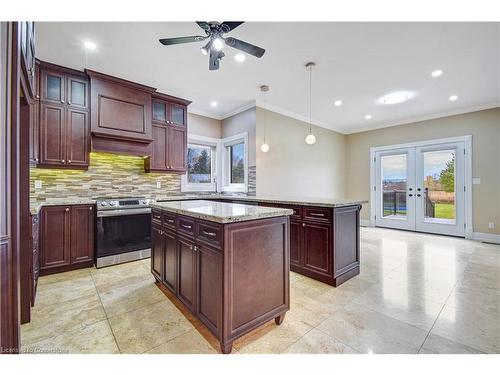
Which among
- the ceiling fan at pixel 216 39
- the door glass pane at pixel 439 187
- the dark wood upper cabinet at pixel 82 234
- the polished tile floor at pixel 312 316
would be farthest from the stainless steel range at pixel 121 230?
the door glass pane at pixel 439 187

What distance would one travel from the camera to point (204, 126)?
5039 mm

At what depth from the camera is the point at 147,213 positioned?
347cm

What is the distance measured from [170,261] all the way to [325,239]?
163 cm

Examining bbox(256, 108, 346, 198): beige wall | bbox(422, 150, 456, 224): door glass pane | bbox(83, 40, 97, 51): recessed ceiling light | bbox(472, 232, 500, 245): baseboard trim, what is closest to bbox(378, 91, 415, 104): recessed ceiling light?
bbox(256, 108, 346, 198): beige wall

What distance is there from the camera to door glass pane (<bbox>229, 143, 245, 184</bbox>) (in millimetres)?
4883

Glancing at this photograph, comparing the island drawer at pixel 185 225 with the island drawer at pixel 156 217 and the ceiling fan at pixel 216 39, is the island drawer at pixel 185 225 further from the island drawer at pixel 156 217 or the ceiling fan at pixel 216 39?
the ceiling fan at pixel 216 39

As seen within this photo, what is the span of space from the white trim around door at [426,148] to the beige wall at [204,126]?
419cm

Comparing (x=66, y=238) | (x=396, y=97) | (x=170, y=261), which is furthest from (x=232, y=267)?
(x=396, y=97)

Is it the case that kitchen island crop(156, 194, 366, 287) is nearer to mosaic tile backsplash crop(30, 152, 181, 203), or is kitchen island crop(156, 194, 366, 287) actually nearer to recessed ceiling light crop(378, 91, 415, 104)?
mosaic tile backsplash crop(30, 152, 181, 203)

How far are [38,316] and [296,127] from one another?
4986 mm

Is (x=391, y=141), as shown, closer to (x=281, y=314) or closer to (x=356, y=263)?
(x=356, y=263)

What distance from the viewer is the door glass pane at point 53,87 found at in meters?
2.96

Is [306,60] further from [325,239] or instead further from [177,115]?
[177,115]
